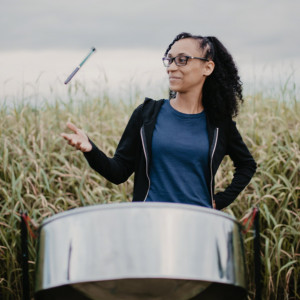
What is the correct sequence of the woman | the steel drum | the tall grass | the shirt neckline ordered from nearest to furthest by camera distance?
the steel drum → the woman → the shirt neckline → the tall grass

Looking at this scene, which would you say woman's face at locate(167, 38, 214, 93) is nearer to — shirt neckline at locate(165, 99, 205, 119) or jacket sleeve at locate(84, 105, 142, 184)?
shirt neckline at locate(165, 99, 205, 119)

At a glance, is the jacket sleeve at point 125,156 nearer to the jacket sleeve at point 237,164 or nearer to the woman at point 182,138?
the woman at point 182,138

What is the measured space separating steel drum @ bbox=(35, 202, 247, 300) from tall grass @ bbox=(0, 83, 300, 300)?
1.60 m

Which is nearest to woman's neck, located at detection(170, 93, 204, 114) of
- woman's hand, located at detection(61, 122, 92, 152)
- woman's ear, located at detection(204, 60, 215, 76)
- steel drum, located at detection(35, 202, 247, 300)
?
woman's ear, located at detection(204, 60, 215, 76)

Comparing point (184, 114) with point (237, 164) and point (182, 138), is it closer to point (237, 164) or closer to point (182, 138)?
point (182, 138)

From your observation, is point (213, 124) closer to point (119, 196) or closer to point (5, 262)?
point (119, 196)

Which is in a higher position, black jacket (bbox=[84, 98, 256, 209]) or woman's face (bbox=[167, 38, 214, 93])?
woman's face (bbox=[167, 38, 214, 93])

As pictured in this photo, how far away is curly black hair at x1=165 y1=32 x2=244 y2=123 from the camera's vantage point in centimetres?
241

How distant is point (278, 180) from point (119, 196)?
1067 mm

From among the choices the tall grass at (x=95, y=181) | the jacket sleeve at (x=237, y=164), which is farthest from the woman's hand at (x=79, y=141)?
the tall grass at (x=95, y=181)

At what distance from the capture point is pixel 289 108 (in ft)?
15.2

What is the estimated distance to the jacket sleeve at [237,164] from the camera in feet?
8.17

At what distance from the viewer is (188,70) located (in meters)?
2.31

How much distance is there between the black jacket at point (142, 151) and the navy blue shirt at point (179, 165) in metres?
0.03
